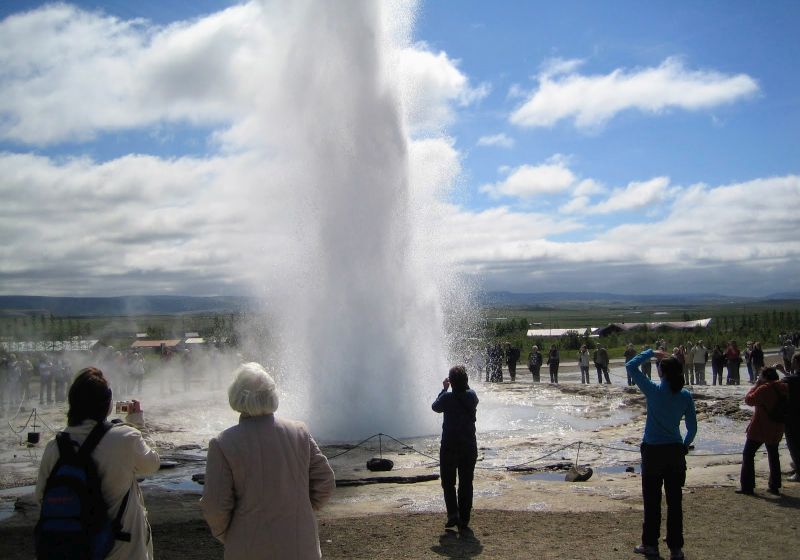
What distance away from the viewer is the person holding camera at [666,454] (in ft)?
17.7

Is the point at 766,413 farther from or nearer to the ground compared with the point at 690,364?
farther from the ground

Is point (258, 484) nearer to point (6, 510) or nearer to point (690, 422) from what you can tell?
point (690, 422)

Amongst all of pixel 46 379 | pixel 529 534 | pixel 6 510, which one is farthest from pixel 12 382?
pixel 529 534

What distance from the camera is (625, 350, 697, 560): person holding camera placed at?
5410 mm

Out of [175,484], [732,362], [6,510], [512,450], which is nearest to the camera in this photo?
[6,510]

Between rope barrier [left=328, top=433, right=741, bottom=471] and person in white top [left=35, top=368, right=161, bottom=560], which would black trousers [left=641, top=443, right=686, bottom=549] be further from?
rope barrier [left=328, top=433, right=741, bottom=471]

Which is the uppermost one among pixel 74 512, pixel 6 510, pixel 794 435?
pixel 74 512

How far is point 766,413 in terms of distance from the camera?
755 cm

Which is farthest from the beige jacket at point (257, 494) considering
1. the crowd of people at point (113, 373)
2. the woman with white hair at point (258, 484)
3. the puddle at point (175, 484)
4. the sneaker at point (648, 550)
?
the crowd of people at point (113, 373)

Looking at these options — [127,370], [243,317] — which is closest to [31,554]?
[127,370]

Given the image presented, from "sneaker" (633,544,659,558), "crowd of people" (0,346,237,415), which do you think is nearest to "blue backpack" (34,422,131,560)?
"sneaker" (633,544,659,558)

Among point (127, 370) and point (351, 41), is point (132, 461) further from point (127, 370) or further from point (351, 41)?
point (127, 370)

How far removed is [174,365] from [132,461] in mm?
25102

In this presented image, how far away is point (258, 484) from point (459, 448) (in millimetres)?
3691
